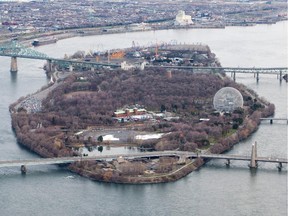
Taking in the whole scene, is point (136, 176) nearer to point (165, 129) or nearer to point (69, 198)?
point (69, 198)

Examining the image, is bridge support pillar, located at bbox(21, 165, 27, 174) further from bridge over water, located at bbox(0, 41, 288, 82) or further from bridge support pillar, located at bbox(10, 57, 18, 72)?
bridge support pillar, located at bbox(10, 57, 18, 72)

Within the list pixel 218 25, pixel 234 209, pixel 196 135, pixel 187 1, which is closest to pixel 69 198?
pixel 234 209

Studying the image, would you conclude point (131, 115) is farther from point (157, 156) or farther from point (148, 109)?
point (157, 156)

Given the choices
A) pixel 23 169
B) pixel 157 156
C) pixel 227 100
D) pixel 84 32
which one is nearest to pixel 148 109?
pixel 227 100

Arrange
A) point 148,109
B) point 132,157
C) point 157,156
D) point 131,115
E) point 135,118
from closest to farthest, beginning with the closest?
1. point 132,157
2. point 157,156
3. point 135,118
4. point 131,115
5. point 148,109

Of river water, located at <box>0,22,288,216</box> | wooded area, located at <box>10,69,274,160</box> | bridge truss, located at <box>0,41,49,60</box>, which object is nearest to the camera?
river water, located at <box>0,22,288,216</box>

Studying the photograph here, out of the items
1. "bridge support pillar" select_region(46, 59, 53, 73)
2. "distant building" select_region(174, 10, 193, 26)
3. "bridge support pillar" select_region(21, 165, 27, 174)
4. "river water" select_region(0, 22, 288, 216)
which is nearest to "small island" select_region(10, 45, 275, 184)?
"river water" select_region(0, 22, 288, 216)
